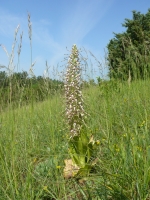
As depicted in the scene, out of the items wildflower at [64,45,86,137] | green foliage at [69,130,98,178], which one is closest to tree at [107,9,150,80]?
wildflower at [64,45,86,137]

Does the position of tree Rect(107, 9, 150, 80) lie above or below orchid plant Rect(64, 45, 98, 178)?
above

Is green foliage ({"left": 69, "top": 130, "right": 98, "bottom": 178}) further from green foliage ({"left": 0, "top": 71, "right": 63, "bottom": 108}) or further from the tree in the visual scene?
the tree

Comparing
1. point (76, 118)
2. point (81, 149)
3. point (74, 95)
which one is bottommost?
point (81, 149)

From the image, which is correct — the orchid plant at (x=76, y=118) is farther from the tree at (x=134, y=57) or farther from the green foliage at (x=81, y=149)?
the tree at (x=134, y=57)

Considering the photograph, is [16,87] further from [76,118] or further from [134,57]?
[134,57]

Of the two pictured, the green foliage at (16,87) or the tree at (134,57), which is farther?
the tree at (134,57)

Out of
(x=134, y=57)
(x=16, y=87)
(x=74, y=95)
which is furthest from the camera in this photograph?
(x=134, y=57)

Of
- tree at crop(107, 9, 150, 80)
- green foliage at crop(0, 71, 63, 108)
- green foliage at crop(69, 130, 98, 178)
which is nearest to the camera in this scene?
green foliage at crop(0, 71, 63, 108)

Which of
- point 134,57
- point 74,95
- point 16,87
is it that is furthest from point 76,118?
point 134,57

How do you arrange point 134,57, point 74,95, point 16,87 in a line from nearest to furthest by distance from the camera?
point 74,95, point 16,87, point 134,57

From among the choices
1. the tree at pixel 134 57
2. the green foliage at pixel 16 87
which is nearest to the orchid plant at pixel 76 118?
the green foliage at pixel 16 87

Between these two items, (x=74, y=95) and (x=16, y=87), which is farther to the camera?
(x=16, y=87)

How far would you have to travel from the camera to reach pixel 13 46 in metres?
1.56

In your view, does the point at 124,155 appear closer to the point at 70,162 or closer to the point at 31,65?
the point at 70,162
